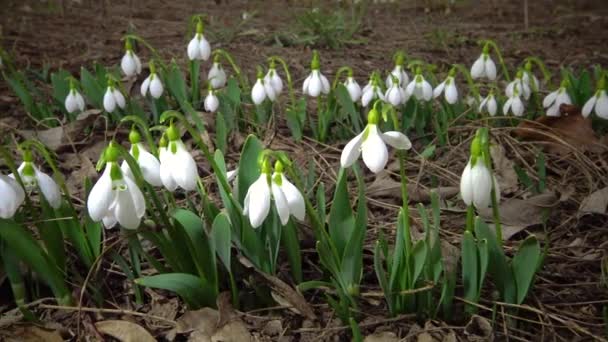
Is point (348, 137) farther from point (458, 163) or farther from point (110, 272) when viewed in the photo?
point (110, 272)

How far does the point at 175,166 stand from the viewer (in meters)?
1.14

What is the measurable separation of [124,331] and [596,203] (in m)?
1.44

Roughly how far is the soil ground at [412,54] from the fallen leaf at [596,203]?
0.04 metres

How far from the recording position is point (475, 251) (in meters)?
1.16

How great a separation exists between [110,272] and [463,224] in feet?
3.52

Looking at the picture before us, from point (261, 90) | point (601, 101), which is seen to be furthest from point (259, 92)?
point (601, 101)

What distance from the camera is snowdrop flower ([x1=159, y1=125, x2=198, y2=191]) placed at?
113 cm

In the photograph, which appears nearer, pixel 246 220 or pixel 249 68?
pixel 246 220

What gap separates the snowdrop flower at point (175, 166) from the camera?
113 cm

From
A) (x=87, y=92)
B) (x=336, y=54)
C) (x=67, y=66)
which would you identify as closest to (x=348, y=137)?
(x=87, y=92)

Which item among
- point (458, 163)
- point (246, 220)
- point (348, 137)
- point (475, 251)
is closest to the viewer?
point (475, 251)

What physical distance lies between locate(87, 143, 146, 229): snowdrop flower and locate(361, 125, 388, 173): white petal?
0.48 metres

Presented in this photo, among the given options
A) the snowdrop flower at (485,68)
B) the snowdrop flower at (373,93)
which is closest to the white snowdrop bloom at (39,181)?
the snowdrop flower at (373,93)

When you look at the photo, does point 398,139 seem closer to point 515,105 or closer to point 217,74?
point 515,105
